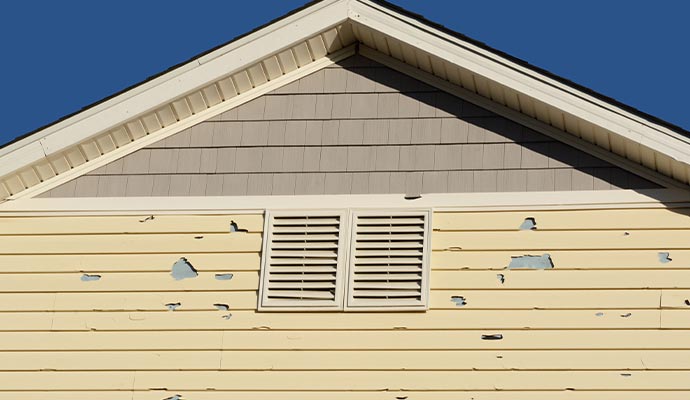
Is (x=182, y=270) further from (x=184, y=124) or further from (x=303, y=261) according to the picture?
(x=184, y=124)

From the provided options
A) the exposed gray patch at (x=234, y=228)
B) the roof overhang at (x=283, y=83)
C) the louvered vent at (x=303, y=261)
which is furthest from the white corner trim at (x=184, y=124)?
the louvered vent at (x=303, y=261)

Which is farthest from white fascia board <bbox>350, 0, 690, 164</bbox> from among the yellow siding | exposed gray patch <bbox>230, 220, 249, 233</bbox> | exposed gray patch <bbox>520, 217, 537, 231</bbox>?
exposed gray patch <bbox>230, 220, 249, 233</bbox>

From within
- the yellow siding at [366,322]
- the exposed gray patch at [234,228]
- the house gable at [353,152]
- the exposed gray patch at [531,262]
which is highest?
the house gable at [353,152]

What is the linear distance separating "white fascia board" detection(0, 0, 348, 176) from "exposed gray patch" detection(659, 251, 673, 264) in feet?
10.9

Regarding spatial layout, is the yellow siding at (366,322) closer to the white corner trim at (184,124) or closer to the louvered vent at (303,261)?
the louvered vent at (303,261)

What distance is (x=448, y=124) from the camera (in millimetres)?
13586

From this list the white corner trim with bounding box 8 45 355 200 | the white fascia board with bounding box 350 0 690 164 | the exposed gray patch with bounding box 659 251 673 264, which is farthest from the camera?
the white corner trim with bounding box 8 45 355 200

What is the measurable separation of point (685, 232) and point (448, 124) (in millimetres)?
2158

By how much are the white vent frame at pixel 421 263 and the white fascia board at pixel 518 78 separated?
1277 millimetres

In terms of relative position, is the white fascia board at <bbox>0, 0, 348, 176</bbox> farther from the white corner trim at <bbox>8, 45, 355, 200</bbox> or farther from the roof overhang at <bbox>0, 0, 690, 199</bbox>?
the white corner trim at <bbox>8, 45, 355, 200</bbox>

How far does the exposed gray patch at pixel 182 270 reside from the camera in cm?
1325

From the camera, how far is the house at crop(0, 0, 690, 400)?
12.5 meters

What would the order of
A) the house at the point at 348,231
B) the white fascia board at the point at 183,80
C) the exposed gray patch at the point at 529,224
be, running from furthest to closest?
the white fascia board at the point at 183,80 → the exposed gray patch at the point at 529,224 → the house at the point at 348,231

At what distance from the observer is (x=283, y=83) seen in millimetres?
14023
